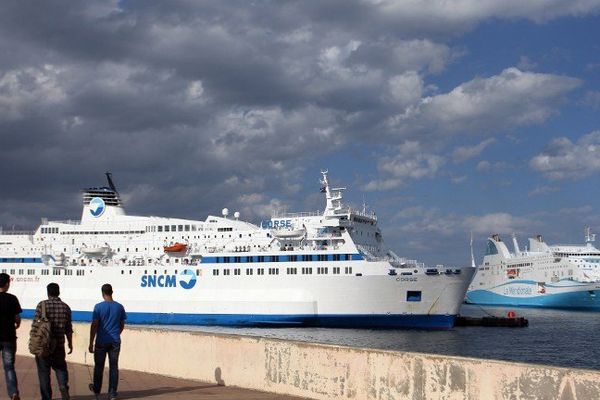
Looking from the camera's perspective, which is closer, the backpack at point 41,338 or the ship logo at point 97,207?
the backpack at point 41,338

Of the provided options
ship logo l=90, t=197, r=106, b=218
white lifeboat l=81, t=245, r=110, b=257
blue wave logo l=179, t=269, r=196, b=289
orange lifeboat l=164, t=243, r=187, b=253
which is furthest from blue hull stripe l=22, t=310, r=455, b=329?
ship logo l=90, t=197, r=106, b=218

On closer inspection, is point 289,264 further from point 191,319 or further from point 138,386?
point 138,386

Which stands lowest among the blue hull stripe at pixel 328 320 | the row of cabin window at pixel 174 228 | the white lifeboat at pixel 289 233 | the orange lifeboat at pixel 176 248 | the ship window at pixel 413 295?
the blue hull stripe at pixel 328 320

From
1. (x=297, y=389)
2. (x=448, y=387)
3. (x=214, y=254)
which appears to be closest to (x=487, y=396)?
(x=448, y=387)

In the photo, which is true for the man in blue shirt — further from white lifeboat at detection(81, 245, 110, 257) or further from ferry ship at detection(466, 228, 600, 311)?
ferry ship at detection(466, 228, 600, 311)

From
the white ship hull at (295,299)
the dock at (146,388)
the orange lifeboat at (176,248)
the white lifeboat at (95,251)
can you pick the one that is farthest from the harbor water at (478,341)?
the dock at (146,388)

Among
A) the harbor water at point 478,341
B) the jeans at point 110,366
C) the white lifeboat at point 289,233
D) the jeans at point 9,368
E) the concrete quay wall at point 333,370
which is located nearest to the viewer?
the concrete quay wall at point 333,370

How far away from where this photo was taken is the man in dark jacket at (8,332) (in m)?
7.14

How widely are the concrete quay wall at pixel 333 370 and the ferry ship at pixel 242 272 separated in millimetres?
28203

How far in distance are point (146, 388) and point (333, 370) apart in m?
2.53

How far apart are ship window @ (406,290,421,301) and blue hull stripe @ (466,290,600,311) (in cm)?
4707

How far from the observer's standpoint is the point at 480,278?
98.8m

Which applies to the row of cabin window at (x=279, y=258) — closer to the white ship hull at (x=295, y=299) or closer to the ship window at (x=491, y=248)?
the white ship hull at (x=295, y=299)

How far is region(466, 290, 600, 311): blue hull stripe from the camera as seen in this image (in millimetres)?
77125
